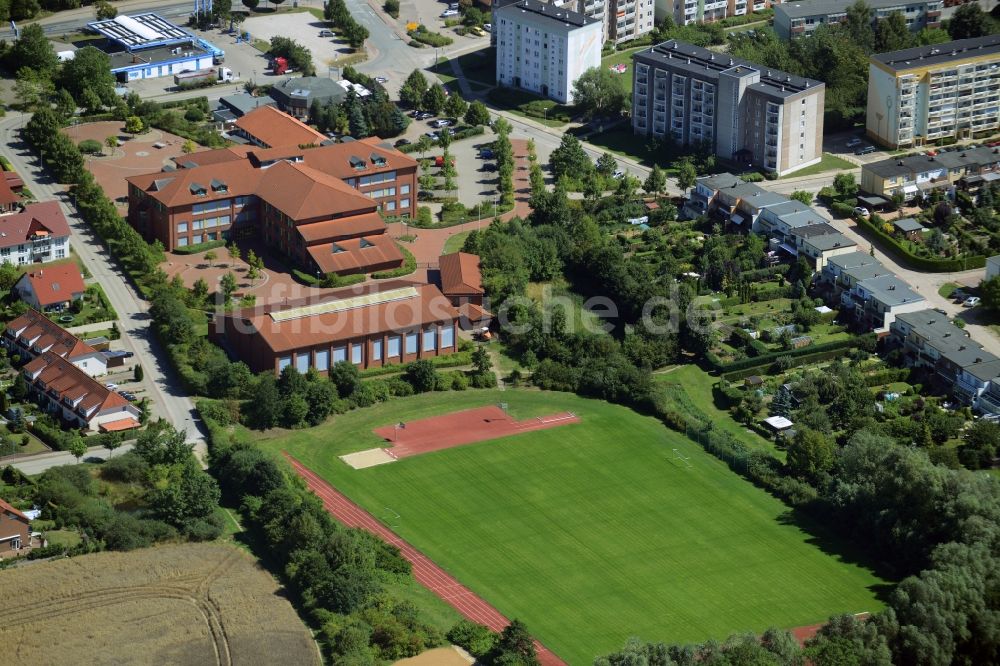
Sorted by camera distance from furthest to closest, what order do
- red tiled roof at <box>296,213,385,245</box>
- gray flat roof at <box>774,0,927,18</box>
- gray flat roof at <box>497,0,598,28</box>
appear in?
gray flat roof at <box>774,0,927,18</box>, gray flat roof at <box>497,0,598,28</box>, red tiled roof at <box>296,213,385,245</box>

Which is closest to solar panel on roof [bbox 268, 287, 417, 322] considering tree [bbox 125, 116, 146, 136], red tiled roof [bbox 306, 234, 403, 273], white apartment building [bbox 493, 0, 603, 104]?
red tiled roof [bbox 306, 234, 403, 273]

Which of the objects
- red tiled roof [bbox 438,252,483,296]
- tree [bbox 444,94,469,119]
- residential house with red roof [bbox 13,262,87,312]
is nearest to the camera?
residential house with red roof [bbox 13,262,87,312]

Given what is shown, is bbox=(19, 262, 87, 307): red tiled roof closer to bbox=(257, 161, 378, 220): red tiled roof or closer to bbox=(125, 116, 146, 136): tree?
bbox=(257, 161, 378, 220): red tiled roof

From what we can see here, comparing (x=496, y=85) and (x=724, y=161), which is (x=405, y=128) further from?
(x=724, y=161)

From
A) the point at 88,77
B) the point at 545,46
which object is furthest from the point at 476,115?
the point at 88,77

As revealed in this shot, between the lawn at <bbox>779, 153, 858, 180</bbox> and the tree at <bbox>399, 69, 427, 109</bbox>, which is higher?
the tree at <bbox>399, 69, 427, 109</bbox>

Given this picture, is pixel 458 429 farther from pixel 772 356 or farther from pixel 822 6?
pixel 822 6
